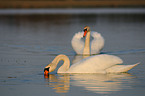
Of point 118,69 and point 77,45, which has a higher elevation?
point 77,45

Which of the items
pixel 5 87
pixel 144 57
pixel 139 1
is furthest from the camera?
pixel 139 1

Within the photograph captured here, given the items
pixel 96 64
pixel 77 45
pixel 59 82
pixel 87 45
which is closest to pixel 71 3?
pixel 77 45

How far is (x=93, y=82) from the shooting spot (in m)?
9.43

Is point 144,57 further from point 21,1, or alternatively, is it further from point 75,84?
point 21,1

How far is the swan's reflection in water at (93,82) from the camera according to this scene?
879 centimetres

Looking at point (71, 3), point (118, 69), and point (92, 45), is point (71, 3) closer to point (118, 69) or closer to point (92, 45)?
point (92, 45)

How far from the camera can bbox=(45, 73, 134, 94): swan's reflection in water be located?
→ 28.8ft

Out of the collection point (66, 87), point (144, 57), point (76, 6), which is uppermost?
point (76, 6)

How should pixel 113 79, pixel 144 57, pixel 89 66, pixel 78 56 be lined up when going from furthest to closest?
pixel 78 56, pixel 144 57, pixel 89 66, pixel 113 79

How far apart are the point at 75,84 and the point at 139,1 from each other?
6387 centimetres

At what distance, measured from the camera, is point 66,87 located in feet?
29.5

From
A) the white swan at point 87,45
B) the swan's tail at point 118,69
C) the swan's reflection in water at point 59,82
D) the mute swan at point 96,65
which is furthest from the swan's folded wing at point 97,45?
the swan's reflection in water at point 59,82

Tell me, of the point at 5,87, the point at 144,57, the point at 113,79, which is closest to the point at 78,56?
the point at 144,57

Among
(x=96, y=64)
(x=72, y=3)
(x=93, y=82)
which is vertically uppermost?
(x=72, y=3)
